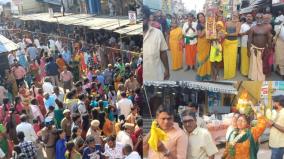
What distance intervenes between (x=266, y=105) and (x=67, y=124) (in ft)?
11.8

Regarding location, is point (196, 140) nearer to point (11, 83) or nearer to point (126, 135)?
point (126, 135)

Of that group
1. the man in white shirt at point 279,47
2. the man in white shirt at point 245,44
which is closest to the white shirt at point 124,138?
the man in white shirt at point 245,44

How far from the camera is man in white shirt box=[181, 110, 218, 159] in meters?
2.84

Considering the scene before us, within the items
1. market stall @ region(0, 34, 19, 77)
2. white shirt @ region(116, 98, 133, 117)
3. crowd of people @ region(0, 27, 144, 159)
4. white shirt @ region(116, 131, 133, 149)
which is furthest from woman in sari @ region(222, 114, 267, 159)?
market stall @ region(0, 34, 19, 77)

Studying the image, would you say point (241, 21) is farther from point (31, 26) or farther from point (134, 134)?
point (31, 26)

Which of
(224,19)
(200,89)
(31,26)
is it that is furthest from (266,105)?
(31,26)

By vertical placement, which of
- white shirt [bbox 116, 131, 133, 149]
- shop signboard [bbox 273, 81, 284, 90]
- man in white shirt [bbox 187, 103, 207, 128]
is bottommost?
white shirt [bbox 116, 131, 133, 149]

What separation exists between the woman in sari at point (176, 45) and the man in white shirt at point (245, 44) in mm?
410

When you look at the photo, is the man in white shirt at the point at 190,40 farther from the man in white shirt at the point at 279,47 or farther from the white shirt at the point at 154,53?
the man in white shirt at the point at 279,47

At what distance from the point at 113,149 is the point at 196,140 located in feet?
7.01

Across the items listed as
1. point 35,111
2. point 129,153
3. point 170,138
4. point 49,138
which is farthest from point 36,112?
point 170,138

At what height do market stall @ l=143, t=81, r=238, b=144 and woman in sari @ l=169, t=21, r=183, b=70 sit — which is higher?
woman in sari @ l=169, t=21, r=183, b=70

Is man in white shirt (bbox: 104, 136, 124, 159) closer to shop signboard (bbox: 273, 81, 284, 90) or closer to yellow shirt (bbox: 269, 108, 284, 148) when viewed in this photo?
yellow shirt (bbox: 269, 108, 284, 148)

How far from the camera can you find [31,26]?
1577cm
